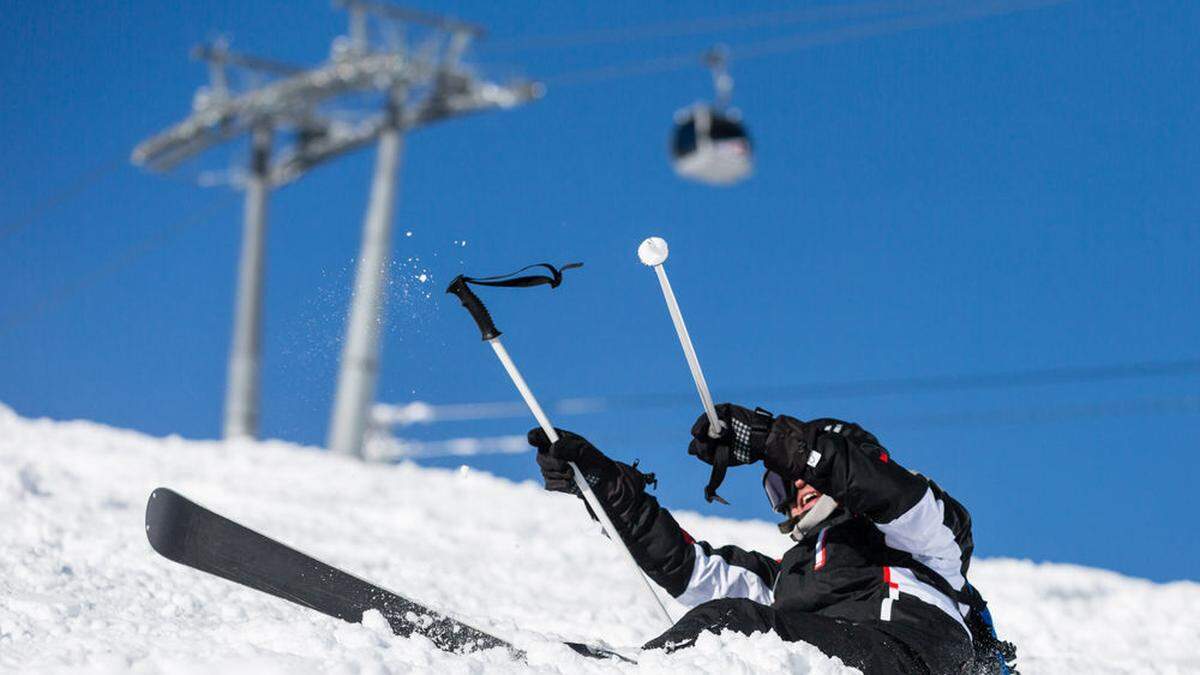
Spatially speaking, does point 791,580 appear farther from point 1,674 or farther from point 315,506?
point 315,506

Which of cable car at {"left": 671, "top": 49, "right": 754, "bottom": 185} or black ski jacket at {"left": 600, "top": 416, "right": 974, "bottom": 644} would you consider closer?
black ski jacket at {"left": 600, "top": 416, "right": 974, "bottom": 644}

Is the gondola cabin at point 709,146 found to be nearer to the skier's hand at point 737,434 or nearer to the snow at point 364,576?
the snow at point 364,576

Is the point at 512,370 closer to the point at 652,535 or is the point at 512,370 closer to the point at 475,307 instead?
the point at 475,307

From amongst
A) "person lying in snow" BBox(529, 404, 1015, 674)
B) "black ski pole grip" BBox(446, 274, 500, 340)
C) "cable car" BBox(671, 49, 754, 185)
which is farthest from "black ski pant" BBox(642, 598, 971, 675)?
"cable car" BBox(671, 49, 754, 185)

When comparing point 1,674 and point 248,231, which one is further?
point 248,231

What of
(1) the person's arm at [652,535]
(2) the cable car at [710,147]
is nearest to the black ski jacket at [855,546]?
(1) the person's arm at [652,535]

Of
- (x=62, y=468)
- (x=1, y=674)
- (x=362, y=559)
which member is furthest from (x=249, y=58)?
(x=1, y=674)

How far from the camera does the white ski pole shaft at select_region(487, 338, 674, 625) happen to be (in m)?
3.83

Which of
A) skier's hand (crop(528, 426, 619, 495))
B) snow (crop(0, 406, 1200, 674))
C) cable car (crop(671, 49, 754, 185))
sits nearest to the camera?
snow (crop(0, 406, 1200, 674))

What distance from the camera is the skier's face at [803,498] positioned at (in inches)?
156

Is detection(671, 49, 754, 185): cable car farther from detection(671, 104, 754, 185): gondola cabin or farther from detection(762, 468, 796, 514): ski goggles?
detection(762, 468, 796, 514): ski goggles

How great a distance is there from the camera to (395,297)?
165 inches

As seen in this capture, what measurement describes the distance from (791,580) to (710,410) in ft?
2.28

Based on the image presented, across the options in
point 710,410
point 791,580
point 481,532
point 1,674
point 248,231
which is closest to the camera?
point 1,674
